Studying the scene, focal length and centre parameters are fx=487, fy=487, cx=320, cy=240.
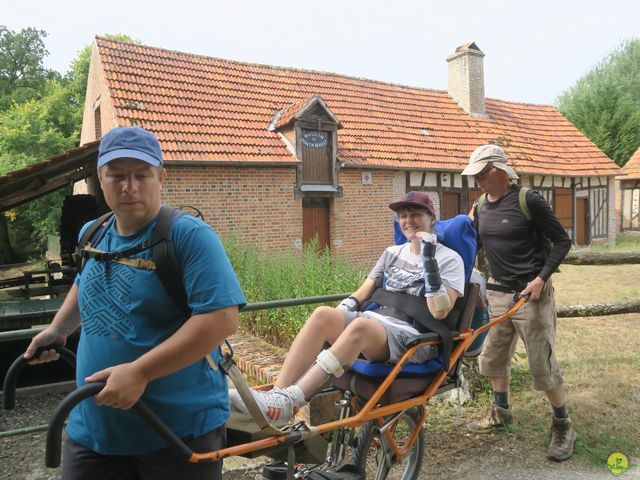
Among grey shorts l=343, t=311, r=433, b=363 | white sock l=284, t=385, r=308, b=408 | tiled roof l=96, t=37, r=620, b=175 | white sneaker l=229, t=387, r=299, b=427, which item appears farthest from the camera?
tiled roof l=96, t=37, r=620, b=175

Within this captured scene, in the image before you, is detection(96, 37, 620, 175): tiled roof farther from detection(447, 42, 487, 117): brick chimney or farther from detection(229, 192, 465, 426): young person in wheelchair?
detection(229, 192, 465, 426): young person in wheelchair

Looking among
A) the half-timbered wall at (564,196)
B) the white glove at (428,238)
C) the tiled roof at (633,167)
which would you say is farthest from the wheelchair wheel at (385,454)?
the tiled roof at (633,167)

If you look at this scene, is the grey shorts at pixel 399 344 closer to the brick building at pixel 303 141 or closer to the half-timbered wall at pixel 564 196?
the brick building at pixel 303 141

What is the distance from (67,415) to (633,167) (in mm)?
28128

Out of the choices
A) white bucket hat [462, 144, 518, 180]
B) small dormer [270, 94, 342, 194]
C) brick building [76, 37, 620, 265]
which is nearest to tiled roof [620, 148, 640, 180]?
brick building [76, 37, 620, 265]

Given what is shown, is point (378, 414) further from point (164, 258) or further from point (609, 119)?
point (609, 119)

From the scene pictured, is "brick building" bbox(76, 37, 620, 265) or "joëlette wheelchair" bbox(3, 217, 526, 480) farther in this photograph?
"brick building" bbox(76, 37, 620, 265)

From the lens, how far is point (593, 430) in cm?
377

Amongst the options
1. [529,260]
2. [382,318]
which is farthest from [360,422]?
[529,260]

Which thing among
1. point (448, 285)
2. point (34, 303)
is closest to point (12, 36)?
point (34, 303)

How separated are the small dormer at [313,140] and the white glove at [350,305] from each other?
10.0m

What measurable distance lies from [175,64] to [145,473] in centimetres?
1412

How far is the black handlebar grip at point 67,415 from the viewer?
129cm

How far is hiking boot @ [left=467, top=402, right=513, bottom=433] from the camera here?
3.79 metres
